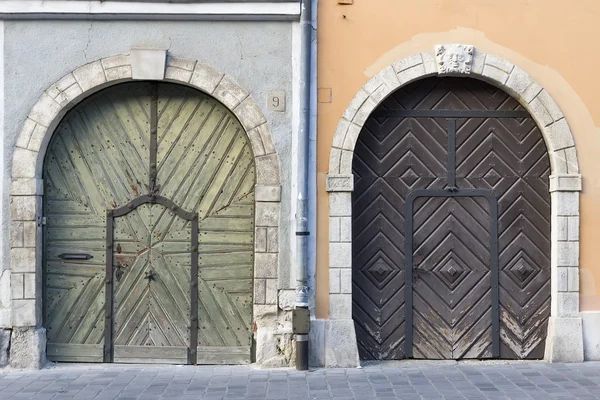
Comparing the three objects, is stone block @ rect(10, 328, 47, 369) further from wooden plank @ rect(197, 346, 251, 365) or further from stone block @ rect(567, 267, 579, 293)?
stone block @ rect(567, 267, 579, 293)

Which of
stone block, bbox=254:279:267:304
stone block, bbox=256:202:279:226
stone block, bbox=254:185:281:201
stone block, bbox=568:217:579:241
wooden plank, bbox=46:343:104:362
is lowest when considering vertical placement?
wooden plank, bbox=46:343:104:362

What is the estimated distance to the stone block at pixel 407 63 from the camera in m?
8.38

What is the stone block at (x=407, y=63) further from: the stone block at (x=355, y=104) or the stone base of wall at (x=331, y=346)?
the stone base of wall at (x=331, y=346)

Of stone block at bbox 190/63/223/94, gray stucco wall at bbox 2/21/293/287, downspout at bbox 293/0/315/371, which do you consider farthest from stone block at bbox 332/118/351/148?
stone block at bbox 190/63/223/94

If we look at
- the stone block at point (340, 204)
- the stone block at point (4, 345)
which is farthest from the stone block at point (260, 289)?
the stone block at point (4, 345)

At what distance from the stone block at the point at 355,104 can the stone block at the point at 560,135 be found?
1.78m

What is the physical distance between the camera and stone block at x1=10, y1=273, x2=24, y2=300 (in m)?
8.20

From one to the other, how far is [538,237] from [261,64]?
10.2 feet

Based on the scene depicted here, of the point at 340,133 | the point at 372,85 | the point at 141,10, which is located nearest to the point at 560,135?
the point at 372,85

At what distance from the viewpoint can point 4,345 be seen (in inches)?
321

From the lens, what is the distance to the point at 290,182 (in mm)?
8336

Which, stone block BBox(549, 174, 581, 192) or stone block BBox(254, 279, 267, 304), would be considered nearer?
stone block BBox(254, 279, 267, 304)

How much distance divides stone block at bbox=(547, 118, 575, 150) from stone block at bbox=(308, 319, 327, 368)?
274 cm

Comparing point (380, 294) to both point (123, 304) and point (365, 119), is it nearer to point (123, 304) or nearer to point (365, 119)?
point (365, 119)
